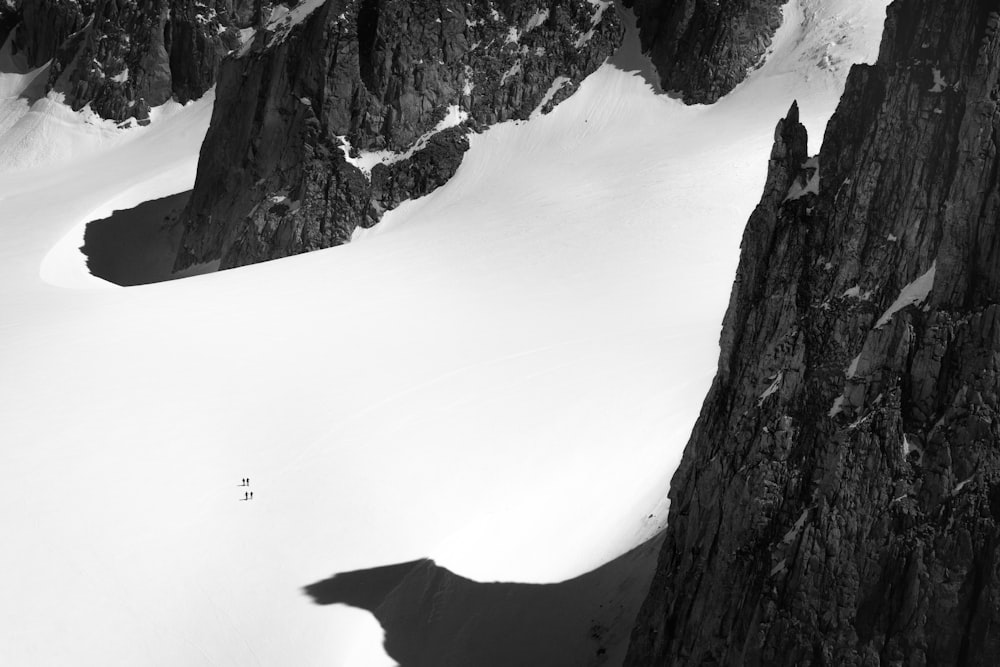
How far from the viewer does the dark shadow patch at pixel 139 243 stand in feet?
172

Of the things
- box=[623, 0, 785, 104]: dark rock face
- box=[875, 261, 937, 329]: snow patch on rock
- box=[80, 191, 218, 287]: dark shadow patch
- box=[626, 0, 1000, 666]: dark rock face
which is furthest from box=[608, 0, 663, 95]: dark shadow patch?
box=[875, 261, 937, 329]: snow patch on rock

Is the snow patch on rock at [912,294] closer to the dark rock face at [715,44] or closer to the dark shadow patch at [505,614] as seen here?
the dark shadow patch at [505,614]

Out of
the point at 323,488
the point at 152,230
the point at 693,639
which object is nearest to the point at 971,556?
the point at 693,639

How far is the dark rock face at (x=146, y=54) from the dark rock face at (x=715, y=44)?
31888mm

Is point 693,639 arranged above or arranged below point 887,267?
below

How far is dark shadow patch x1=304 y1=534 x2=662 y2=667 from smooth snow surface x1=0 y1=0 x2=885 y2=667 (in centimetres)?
58

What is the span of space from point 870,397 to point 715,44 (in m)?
40.8

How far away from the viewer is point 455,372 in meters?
30.1

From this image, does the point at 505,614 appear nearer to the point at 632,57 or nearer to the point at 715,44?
the point at 715,44

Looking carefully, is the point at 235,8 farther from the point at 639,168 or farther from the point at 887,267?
the point at 887,267

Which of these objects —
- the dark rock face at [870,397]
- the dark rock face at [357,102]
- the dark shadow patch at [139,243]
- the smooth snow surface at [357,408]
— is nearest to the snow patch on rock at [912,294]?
the dark rock face at [870,397]

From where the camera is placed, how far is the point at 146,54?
72562 mm

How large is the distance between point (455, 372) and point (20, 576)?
11.9 m

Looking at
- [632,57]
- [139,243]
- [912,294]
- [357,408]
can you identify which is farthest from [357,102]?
[912,294]
